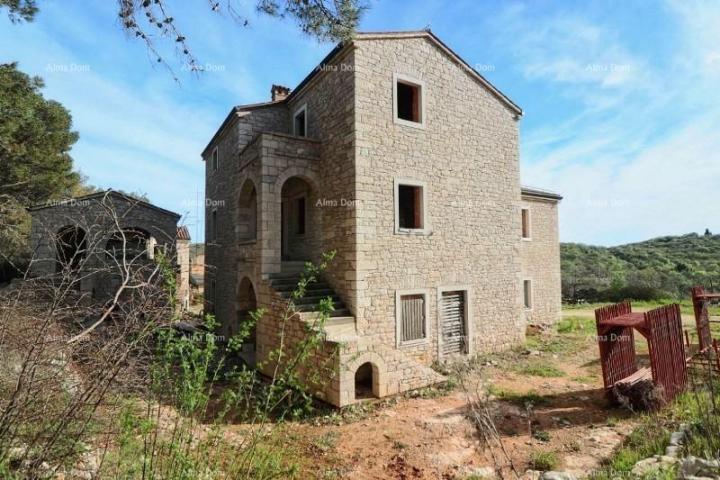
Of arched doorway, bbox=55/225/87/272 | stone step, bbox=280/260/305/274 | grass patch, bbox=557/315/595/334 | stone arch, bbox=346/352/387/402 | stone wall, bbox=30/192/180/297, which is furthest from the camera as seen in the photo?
grass patch, bbox=557/315/595/334

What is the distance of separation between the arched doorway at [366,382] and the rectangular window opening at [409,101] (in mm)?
6688

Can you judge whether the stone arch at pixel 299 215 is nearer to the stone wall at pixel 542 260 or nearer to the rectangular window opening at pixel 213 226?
the rectangular window opening at pixel 213 226

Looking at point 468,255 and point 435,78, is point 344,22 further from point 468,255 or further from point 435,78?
point 468,255

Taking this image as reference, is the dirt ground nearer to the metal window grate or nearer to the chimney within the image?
the metal window grate

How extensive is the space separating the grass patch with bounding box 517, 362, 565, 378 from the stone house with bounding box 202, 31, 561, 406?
119 centimetres

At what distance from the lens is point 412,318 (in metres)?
9.29

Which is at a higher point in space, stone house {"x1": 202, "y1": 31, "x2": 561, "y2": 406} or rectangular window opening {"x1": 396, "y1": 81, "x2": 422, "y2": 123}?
rectangular window opening {"x1": 396, "y1": 81, "x2": 422, "y2": 123}

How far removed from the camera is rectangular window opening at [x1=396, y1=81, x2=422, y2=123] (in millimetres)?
10023

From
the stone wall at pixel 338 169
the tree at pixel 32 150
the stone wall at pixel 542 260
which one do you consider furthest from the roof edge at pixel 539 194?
the tree at pixel 32 150

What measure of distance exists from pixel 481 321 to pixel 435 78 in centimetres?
719

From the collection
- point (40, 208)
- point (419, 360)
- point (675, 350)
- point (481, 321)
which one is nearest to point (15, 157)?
point (40, 208)

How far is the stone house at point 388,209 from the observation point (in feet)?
28.2

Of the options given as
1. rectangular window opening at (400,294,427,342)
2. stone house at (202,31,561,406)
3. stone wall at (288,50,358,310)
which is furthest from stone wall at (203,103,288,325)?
rectangular window opening at (400,294,427,342)

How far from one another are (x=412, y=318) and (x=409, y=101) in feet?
20.6
